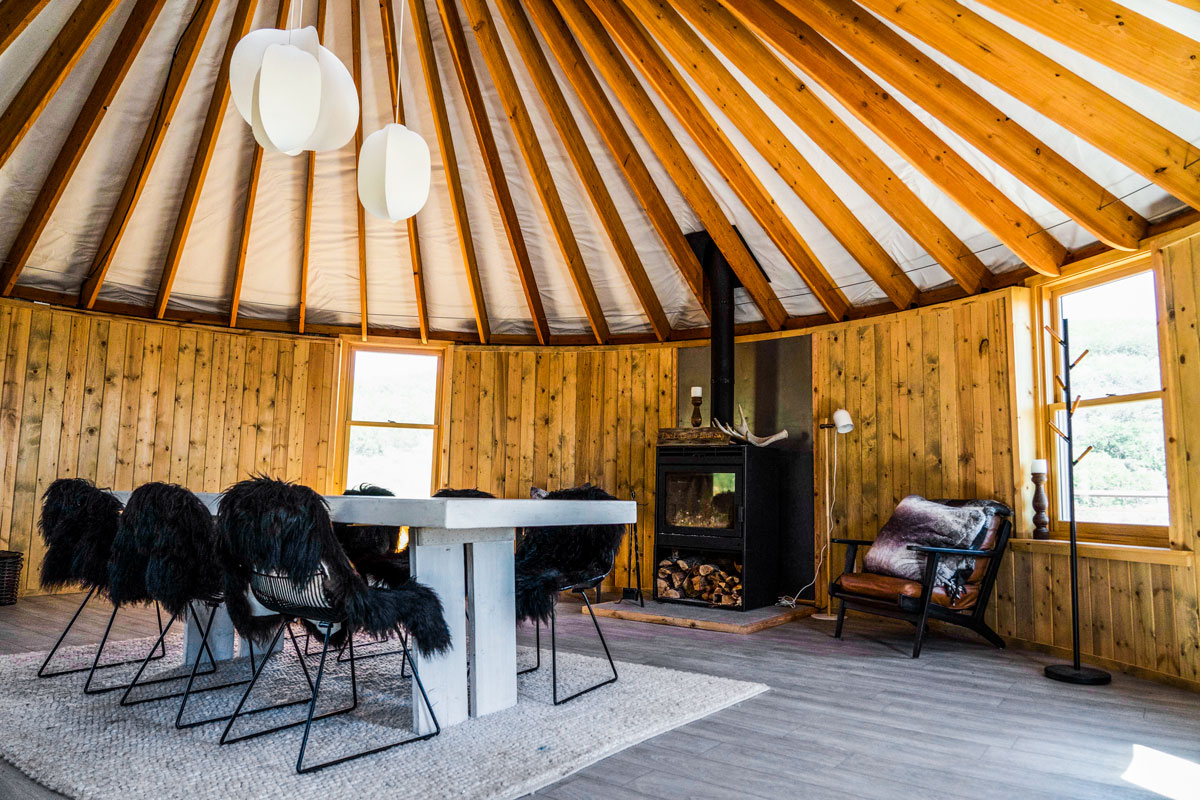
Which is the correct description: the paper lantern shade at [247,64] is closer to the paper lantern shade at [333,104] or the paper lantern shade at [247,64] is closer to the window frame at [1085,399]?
the paper lantern shade at [333,104]

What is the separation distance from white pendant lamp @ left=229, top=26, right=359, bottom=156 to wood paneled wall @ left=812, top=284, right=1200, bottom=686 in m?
3.86

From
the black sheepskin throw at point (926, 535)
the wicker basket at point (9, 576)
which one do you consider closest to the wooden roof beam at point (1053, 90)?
the black sheepskin throw at point (926, 535)

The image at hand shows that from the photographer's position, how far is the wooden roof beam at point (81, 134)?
399 cm

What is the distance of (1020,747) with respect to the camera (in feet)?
8.42

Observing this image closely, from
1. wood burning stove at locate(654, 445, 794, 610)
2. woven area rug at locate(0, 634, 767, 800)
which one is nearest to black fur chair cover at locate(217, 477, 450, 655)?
woven area rug at locate(0, 634, 767, 800)

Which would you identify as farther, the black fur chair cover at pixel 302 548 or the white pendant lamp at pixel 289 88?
the white pendant lamp at pixel 289 88

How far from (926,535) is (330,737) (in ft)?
10.7

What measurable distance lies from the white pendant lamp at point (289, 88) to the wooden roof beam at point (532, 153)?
47.1 inches

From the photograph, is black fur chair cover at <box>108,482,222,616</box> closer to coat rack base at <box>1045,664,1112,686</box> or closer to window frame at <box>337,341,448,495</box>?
coat rack base at <box>1045,664,1112,686</box>

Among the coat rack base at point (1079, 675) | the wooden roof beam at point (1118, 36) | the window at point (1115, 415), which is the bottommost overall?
the coat rack base at point (1079, 675)

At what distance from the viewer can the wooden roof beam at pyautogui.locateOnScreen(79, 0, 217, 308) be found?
4117 mm

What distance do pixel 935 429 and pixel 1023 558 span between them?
97 cm

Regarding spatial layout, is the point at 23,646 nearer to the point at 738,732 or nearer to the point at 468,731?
the point at 468,731

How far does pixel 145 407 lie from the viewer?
20.0 feet
